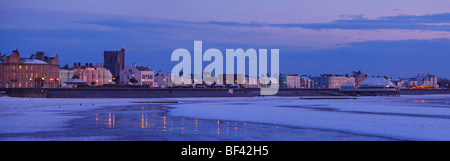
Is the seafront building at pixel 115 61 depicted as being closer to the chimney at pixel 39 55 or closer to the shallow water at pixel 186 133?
the chimney at pixel 39 55

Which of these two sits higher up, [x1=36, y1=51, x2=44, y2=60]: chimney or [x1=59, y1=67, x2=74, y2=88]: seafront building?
[x1=36, y1=51, x2=44, y2=60]: chimney

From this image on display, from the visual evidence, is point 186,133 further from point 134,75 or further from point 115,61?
point 115,61

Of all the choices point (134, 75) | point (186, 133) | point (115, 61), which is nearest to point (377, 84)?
point (134, 75)

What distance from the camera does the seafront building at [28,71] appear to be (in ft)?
387

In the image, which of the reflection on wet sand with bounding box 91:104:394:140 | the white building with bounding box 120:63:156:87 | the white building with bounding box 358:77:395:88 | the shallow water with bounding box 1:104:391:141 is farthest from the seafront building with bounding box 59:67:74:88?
the shallow water with bounding box 1:104:391:141

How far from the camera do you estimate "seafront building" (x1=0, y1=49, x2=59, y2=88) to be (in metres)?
118

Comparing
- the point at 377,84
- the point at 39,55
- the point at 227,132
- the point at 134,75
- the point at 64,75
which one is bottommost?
the point at 227,132

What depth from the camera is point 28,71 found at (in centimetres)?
12312

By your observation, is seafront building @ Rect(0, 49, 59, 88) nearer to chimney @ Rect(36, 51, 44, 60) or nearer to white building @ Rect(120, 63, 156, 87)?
chimney @ Rect(36, 51, 44, 60)

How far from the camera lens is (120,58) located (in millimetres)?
184750

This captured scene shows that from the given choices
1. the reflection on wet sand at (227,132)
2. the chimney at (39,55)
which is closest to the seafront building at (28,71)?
the chimney at (39,55)
